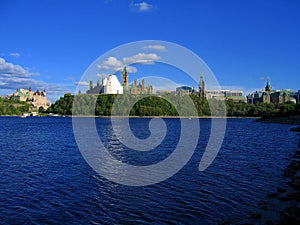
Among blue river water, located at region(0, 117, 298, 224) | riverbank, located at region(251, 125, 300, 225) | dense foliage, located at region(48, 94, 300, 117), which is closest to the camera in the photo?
riverbank, located at region(251, 125, 300, 225)

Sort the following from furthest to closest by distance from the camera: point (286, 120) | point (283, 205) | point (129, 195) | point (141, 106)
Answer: point (141, 106)
point (286, 120)
point (129, 195)
point (283, 205)

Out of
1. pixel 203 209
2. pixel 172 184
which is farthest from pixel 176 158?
pixel 203 209

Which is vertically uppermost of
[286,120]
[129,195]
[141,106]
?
[141,106]

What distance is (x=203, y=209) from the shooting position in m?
14.1

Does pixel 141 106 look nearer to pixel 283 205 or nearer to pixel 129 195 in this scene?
pixel 129 195

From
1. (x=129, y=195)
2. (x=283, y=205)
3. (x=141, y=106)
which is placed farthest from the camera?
(x=141, y=106)

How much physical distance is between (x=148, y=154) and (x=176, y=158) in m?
3.97

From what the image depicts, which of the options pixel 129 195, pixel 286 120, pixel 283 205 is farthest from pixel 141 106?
→ pixel 283 205

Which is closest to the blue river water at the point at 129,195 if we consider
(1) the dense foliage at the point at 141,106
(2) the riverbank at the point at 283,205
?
(2) the riverbank at the point at 283,205

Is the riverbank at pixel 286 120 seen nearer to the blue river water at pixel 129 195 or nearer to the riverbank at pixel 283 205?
the blue river water at pixel 129 195

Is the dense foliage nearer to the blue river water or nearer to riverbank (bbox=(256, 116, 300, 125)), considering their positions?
riverbank (bbox=(256, 116, 300, 125))

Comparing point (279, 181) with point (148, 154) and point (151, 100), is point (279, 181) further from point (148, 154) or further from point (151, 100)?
point (151, 100)

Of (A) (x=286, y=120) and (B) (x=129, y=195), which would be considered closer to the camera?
(B) (x=129, y=195)

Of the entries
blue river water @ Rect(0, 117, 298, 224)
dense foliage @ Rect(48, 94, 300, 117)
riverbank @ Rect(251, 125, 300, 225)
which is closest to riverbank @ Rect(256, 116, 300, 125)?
dense foliage @ Rect(48, 94, 300, 117)
